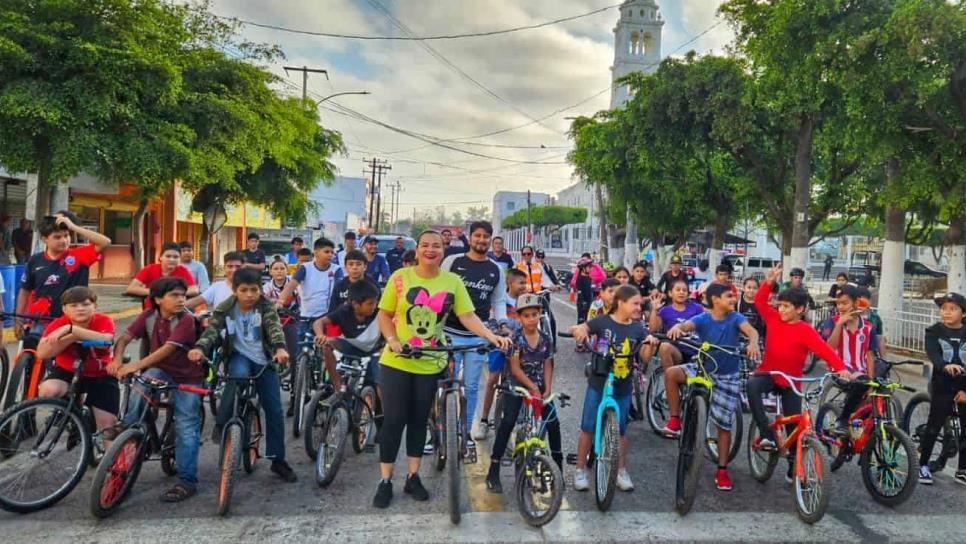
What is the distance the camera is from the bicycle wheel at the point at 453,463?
4.11m

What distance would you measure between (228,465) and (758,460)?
3.96 metres

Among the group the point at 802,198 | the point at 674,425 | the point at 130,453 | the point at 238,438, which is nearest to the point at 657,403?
the point at 674,425

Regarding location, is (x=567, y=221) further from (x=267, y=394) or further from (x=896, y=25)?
(x=267, y=394)

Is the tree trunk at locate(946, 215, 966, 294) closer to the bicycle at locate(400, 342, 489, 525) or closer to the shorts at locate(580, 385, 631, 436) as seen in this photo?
the shorts at locate(580, 385, 631, 436)

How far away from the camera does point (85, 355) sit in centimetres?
466

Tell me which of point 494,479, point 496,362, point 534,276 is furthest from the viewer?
point 534,276

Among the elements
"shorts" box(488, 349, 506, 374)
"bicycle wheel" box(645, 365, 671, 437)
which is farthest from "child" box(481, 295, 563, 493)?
"bicycle wheel" box(645, 365, 671, 437)

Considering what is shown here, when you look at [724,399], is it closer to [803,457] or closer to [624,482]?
[803,457]

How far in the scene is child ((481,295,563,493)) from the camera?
4.69m

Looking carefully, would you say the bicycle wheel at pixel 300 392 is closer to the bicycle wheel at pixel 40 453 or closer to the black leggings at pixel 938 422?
the bicycle wheel at pixel 40 453

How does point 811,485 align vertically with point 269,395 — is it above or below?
below

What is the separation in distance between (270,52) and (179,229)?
15.1m

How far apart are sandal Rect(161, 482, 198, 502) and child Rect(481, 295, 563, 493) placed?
207 centimetres

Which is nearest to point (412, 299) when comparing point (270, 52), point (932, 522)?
point (932, 522)
